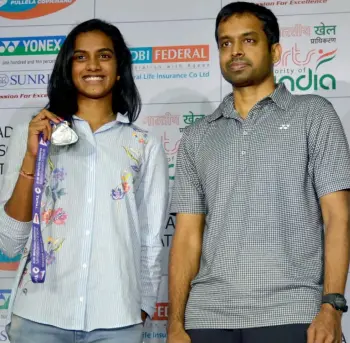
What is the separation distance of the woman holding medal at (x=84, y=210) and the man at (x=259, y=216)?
142 millimetres

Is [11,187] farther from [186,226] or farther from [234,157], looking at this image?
→ [234,157]

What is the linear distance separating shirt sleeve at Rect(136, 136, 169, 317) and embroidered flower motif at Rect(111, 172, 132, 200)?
0.33ft

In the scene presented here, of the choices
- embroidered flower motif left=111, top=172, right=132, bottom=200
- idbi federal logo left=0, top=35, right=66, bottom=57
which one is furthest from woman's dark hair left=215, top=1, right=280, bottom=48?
idbi federal logo left=0, top=35, right=66, bottom=57

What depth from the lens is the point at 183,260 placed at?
2.35 metres

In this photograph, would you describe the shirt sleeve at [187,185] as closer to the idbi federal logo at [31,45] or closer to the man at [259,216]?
the man at [259,216]

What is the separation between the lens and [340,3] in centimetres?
340

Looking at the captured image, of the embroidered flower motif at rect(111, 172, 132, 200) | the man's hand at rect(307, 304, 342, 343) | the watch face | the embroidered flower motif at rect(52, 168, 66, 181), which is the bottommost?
the man's hand at rect(307, 304, 342, 343)

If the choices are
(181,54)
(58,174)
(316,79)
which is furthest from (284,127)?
(181,54)

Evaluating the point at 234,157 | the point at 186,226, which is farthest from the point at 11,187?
the point at 234,157

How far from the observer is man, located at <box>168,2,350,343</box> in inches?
81.6

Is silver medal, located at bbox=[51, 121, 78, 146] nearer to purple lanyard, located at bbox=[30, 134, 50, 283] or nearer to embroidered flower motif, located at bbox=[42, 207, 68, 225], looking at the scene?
purple lanyard, located at bbox=[30, 134, 50, 283]

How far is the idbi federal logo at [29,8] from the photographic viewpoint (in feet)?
12.0

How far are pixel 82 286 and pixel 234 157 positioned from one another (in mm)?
615

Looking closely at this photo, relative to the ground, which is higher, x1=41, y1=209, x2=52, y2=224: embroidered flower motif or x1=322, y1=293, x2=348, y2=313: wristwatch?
x1=41, y1=209, x2=52, y2=224: embroidered flower motif
